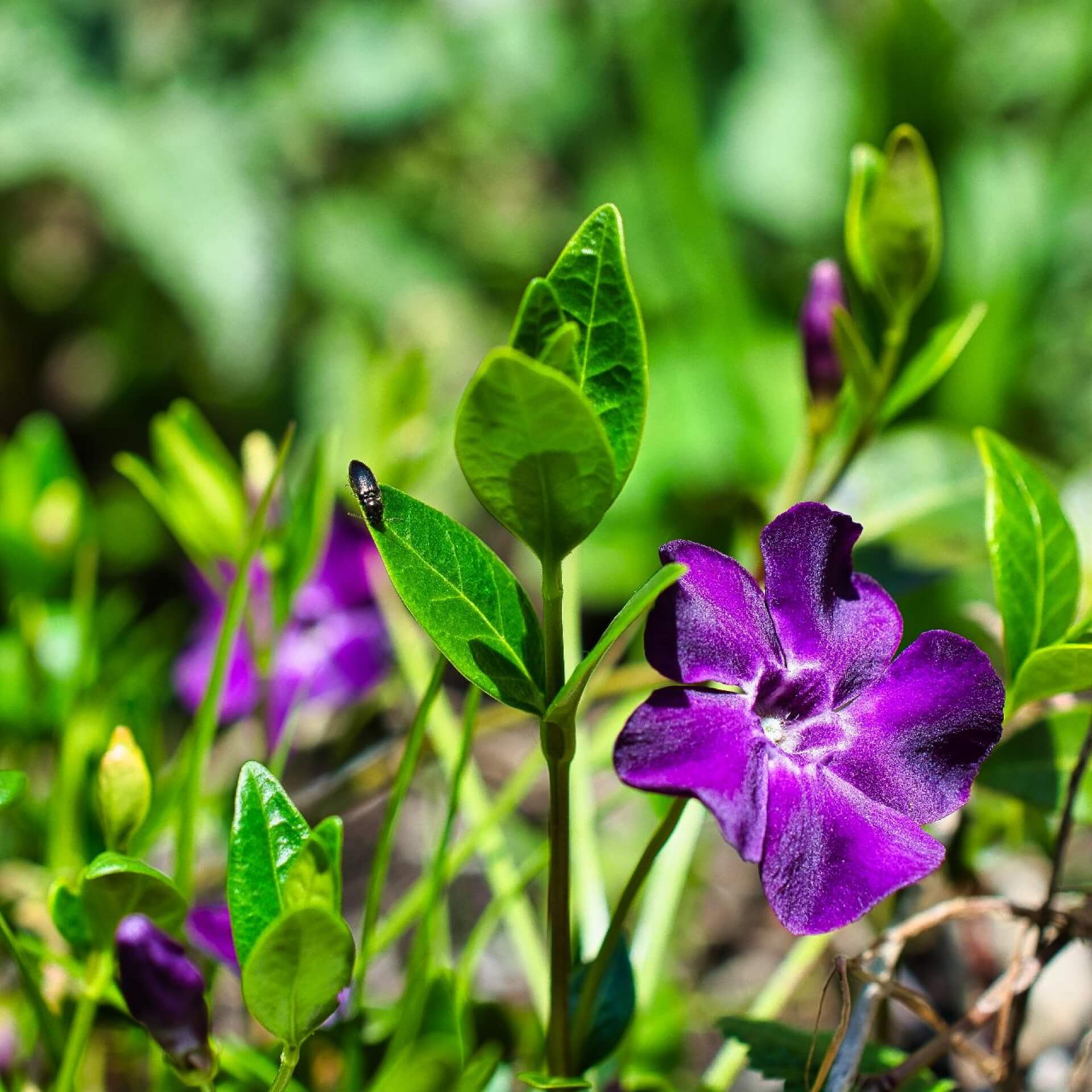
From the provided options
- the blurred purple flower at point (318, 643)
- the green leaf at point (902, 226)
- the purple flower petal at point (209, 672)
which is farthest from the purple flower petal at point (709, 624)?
the purple flower petal at point (209, 672)

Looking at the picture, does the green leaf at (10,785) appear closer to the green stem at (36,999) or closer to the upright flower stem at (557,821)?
the green stem at (36,999)

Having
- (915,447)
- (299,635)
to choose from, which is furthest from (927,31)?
(299,635)

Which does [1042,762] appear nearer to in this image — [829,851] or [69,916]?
[829,851]

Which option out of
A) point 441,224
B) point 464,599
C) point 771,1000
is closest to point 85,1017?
point 464,599

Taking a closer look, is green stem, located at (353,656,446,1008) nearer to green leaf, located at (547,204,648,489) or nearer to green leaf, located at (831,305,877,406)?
green leaf, located at (547,204,648,489)

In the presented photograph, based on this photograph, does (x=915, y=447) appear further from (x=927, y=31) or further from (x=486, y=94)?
(x=486, y=94)
